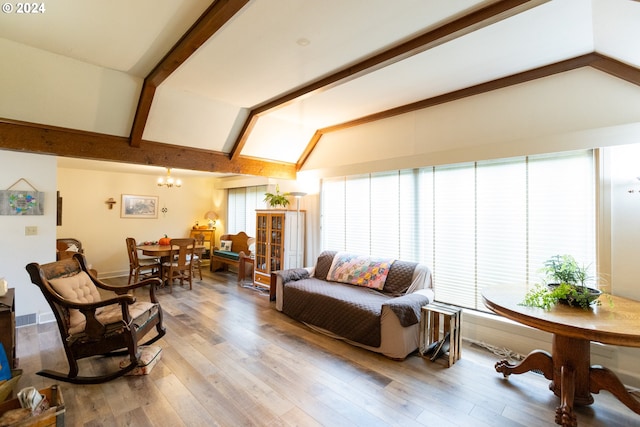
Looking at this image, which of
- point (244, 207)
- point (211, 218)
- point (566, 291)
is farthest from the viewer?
point (211, 218)

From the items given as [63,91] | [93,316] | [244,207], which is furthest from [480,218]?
[244,207]

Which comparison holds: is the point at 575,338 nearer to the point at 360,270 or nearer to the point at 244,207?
the point at 360,270

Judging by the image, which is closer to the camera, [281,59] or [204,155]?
[281,59]

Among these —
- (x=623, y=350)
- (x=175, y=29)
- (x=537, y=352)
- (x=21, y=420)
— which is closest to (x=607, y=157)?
(x=623, y=350)

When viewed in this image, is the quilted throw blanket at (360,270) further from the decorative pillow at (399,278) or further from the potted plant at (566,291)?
the potted plant at (566,291)

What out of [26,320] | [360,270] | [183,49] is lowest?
[26,320]

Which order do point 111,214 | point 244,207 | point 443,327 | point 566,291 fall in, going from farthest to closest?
point 244,207 < point 111,214 < point 443,327 < point 566,291

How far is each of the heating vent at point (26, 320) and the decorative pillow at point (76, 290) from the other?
5.07ft

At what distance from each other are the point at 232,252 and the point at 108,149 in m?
3.64

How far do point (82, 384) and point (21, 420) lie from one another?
95 cm

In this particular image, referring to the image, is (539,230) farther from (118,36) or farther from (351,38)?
(118,36)

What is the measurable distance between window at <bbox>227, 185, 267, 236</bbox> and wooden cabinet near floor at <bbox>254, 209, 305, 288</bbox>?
51.3 inches

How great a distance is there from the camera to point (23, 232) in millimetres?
3479

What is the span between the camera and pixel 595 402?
2217 mm
